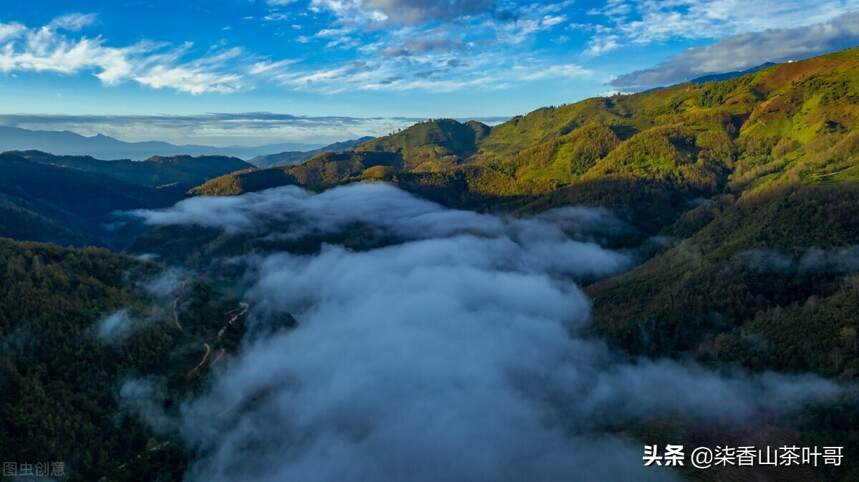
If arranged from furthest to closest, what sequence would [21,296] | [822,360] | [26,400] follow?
[822,360], [21,296], [26,400]

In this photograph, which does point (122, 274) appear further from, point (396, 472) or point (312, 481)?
point (396, 472)

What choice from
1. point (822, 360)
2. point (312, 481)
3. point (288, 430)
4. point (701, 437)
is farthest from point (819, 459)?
point (288, 430)

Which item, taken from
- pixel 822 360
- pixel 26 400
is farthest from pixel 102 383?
pixel 822 360

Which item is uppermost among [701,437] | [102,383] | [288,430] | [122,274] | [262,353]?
[122,274]

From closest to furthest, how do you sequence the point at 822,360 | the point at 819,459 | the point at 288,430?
the point at 819,459 → the point at 288,430 → the point at 822,360

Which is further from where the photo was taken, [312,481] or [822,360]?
[822,360]

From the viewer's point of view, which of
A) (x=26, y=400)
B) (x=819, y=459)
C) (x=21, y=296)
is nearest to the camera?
(x=26, y=400)

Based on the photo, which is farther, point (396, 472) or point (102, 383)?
point (396, 472)

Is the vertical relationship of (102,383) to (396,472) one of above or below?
above

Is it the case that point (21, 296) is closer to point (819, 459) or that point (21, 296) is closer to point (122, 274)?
point (122, 274)
